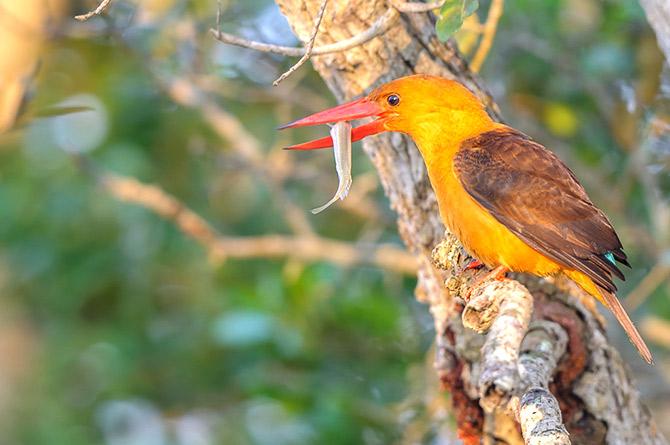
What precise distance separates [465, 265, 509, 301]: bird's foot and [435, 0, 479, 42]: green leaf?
718mm

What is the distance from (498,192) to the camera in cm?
357

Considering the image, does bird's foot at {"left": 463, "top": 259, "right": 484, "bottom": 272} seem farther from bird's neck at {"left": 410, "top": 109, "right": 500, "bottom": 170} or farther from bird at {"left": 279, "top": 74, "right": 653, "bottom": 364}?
bird's neck at {"left": 410, "top": 109, "right": 500, "bottom": 170}

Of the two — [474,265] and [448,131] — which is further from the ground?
[448,131]

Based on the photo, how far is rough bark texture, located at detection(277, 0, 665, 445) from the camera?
3.44 meters

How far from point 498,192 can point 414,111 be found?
0.38 meters

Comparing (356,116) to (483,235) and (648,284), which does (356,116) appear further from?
(648,284)

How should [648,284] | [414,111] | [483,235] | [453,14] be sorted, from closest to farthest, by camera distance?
[453,14] < [483,235] < [414,111] < [648,284]

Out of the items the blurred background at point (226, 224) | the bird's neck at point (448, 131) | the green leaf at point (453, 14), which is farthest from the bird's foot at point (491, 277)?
the blurred background at point (226, 224)

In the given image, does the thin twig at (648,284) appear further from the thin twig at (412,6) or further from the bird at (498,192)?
the thin twig at (412,6)

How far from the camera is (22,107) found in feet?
17.1

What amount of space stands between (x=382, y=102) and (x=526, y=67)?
261cm

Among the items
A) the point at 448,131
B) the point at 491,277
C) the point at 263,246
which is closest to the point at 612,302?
the point at 491,277

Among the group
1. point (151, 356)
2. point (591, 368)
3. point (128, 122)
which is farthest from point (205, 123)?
point (591, 368)

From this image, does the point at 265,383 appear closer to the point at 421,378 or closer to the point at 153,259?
the point at 421,378
